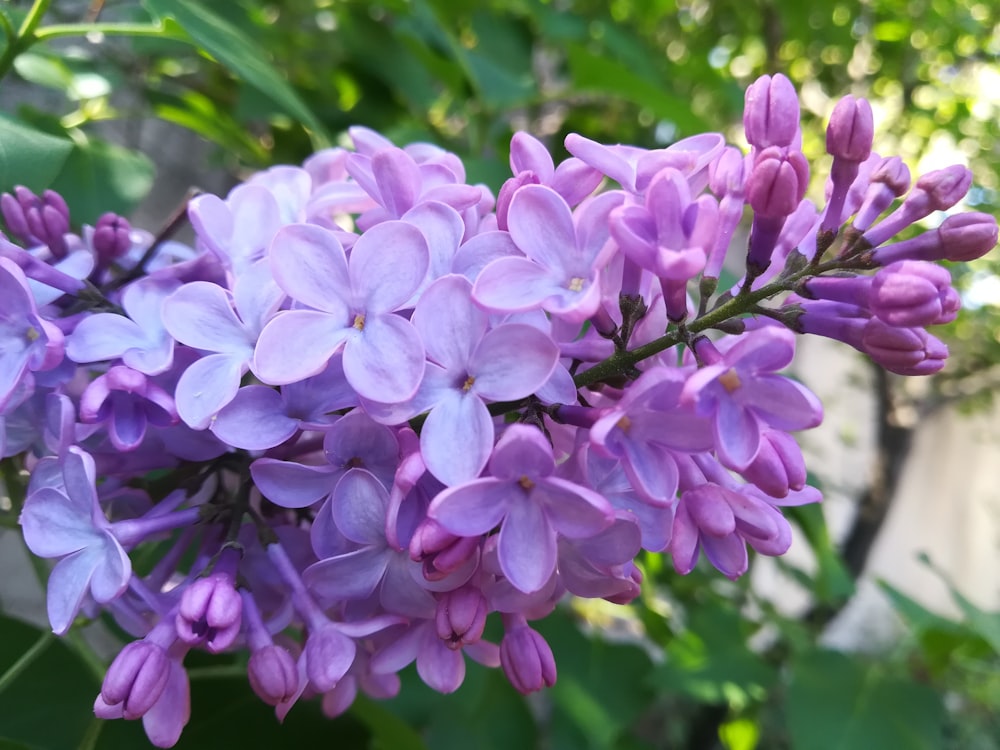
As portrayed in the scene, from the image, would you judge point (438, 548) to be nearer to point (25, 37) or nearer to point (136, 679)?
point (136, 679)

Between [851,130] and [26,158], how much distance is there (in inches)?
19.1

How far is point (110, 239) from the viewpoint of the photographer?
48 cm

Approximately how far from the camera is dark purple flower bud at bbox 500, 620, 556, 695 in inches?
15.9

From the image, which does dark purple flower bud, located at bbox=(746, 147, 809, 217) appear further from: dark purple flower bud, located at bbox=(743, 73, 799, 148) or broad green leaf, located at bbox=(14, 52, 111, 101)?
broad green leaf, located at bbox=(14, 52, 111, 101)

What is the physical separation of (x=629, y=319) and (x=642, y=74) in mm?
817

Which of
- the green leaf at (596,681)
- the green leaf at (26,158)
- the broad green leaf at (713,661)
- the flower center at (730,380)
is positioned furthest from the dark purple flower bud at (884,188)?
the broad green leaf at (713,661)

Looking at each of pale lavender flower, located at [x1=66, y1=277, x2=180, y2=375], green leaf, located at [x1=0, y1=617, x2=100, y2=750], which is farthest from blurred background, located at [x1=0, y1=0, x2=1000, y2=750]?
pale lavender flower, located at [x1=66, y1=277, x2=180, y2=375]

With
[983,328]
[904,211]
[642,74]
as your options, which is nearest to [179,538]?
[904,211]

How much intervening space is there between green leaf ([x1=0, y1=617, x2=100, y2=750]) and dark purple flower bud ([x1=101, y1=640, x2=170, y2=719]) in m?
0.25

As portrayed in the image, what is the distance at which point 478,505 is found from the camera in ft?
1.06

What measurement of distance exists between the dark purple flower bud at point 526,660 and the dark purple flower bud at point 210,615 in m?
0.14

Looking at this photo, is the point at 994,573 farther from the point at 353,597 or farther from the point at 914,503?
the point at 353,597

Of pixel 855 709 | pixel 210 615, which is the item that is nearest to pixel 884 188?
pixel 210 615

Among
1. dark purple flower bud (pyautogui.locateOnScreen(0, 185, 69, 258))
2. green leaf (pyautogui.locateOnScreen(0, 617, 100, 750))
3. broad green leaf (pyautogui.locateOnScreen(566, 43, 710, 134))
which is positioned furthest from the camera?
broad green leaf (pyautogui.locateOnScreen(566, 43, 710, 134))
